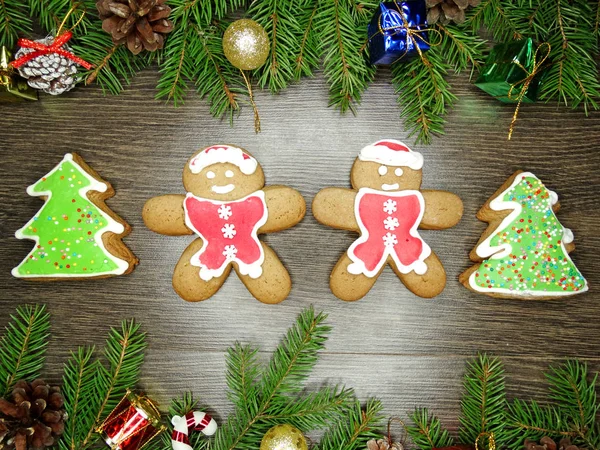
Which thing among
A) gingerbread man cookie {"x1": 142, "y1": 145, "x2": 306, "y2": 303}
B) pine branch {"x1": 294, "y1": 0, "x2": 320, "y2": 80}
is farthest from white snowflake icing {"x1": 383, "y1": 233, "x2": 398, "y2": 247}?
pine branch {"x1": 294, "y1": 0, "x2": 320, "y2": 80}

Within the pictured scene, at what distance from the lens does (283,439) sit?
118 cm

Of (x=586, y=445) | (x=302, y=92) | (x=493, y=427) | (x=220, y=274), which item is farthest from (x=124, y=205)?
(x=586, y=445)

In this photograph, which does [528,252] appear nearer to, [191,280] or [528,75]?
[528,75]

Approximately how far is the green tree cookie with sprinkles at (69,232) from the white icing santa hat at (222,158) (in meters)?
0.26

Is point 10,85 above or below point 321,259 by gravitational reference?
above

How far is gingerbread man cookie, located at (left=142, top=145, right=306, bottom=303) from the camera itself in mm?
1261

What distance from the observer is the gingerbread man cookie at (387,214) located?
4.15ft

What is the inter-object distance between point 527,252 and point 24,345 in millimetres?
1320

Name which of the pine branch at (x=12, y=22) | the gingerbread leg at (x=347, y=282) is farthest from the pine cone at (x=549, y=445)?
the pine branch at (x=12, y=22)

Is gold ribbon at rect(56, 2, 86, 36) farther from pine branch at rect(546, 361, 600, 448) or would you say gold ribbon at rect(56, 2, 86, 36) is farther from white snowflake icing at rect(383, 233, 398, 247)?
pine branch at rect(546, 361, 600, 448)

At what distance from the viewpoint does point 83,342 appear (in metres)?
1.34

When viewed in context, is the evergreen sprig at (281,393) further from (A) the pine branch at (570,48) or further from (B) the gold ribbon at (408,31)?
(A) the pine branch at (570,48)

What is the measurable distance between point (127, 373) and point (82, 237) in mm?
371

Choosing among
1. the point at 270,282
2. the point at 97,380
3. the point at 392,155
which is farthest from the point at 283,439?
the point at 392,155
